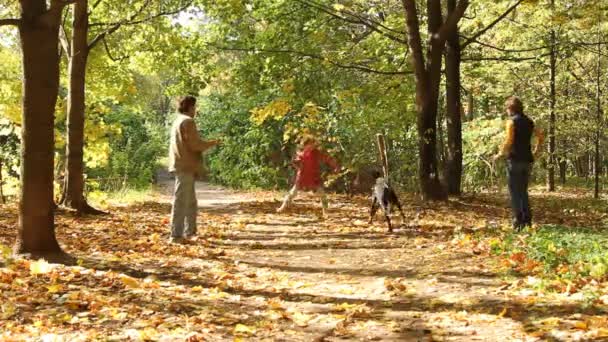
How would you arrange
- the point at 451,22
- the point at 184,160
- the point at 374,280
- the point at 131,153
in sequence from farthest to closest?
the point at 131,153 < the point at 451,22 < the point at 184,160 < the point at 374,280

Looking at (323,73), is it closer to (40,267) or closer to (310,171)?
(310,171)

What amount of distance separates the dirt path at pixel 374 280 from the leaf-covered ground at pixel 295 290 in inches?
0.6

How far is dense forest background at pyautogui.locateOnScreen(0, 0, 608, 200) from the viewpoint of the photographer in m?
15.2

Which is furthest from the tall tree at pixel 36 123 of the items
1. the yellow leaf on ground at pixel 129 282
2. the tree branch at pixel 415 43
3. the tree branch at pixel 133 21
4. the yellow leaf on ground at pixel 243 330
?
the tree branch at pixel 415 43

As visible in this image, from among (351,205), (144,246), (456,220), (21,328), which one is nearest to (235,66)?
(351,205)

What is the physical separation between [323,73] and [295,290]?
1290cm

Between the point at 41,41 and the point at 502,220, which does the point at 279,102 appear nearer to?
the point at 502,220

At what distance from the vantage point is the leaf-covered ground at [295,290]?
4.64 metres

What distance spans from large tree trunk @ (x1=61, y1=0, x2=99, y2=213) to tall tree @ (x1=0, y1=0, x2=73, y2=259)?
5.82m

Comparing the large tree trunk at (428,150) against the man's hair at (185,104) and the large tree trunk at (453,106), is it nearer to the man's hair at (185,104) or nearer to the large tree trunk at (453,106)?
the large tree trunk at (453,106)

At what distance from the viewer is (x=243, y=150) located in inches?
1031

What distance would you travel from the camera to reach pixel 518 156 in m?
9.27

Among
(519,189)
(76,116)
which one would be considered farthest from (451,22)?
(76,116)

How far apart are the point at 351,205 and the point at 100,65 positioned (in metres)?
7.48
